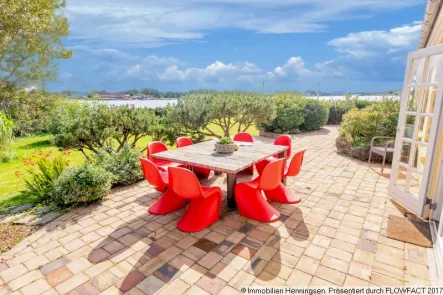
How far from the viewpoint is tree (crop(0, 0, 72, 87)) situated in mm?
9242

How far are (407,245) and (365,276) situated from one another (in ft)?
3.01

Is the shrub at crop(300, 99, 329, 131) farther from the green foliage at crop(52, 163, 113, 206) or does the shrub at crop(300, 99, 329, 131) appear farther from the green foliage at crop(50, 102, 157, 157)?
the green foliage at crop(52, 163, 113, 206)

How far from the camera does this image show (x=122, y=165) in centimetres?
467

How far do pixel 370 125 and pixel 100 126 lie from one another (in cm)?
734

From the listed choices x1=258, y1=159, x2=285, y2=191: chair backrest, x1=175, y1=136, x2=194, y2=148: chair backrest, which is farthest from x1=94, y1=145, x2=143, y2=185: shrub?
x1=258, y1=159, x2=285, y2=191: chair backrest

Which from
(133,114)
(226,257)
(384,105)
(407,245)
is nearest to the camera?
(226,257)

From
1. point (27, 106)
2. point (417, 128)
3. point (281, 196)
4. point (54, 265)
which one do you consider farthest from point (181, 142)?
point (27, 106)

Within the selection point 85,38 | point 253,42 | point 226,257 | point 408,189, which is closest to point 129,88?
point 85,38

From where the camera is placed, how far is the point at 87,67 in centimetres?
1170

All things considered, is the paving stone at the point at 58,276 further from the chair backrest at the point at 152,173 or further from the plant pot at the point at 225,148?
the plant pot at the point at 225,148

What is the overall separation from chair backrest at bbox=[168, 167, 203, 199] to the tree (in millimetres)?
10692

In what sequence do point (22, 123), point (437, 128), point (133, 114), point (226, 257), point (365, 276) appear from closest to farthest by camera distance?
1. point (365, 276)
2. point (226, 257)
3. point (437, 128)
4. point (133, 114)
5. point (22, 123)

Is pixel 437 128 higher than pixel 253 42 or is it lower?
lower

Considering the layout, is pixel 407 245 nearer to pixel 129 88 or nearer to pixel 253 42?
pixel 129 88
